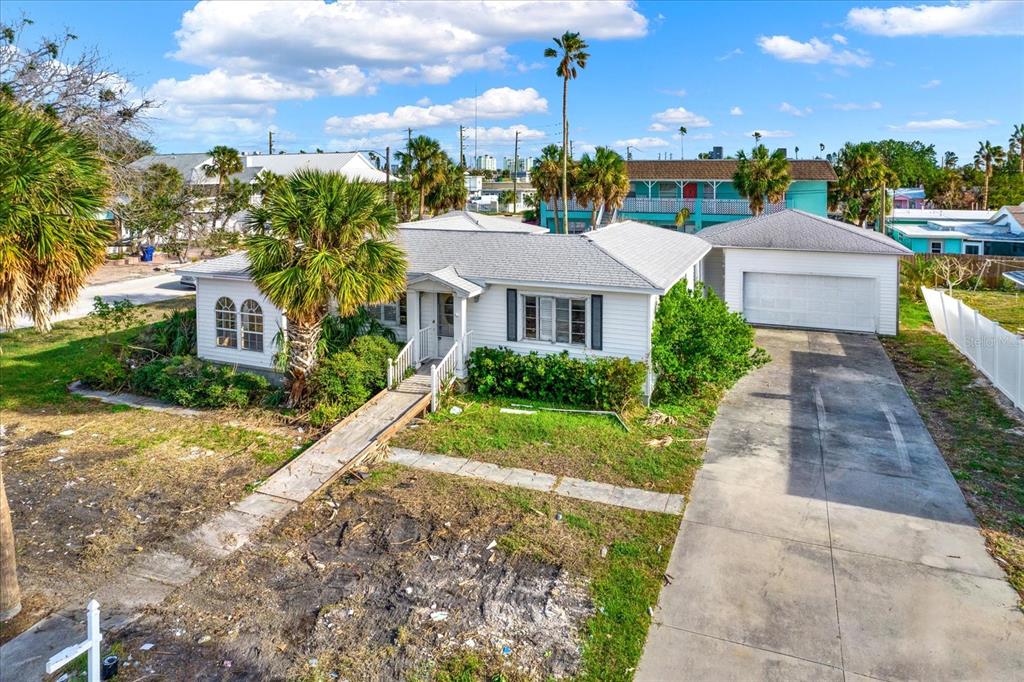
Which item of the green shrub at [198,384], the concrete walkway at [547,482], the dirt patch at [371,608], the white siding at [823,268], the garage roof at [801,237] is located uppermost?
the garage roof at [801,237]

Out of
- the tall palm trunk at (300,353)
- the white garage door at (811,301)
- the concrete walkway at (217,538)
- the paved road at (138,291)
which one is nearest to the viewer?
the concrete walkway at (217,538)

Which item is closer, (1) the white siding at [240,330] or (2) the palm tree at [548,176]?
(1) the white siding at [240,330]

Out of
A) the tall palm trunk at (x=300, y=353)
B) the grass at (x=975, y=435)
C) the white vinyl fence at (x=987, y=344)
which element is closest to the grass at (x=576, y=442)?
the tall palm trunk at (x=300, y=353)

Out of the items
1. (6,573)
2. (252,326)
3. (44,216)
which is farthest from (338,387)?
(44,216)

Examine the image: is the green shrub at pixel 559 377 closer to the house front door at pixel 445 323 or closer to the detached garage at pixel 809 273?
the house front door at pixel 445 323

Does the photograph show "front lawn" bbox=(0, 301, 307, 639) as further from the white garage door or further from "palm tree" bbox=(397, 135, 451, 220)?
"palm tree" bbox=(397, 135, 451, 220)

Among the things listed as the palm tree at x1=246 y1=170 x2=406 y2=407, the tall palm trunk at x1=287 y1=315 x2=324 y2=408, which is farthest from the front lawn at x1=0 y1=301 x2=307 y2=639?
the palm tree at x1=246 y1=170 x2=406 y2=407

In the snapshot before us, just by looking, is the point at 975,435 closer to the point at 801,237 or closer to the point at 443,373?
the point at 443,373
